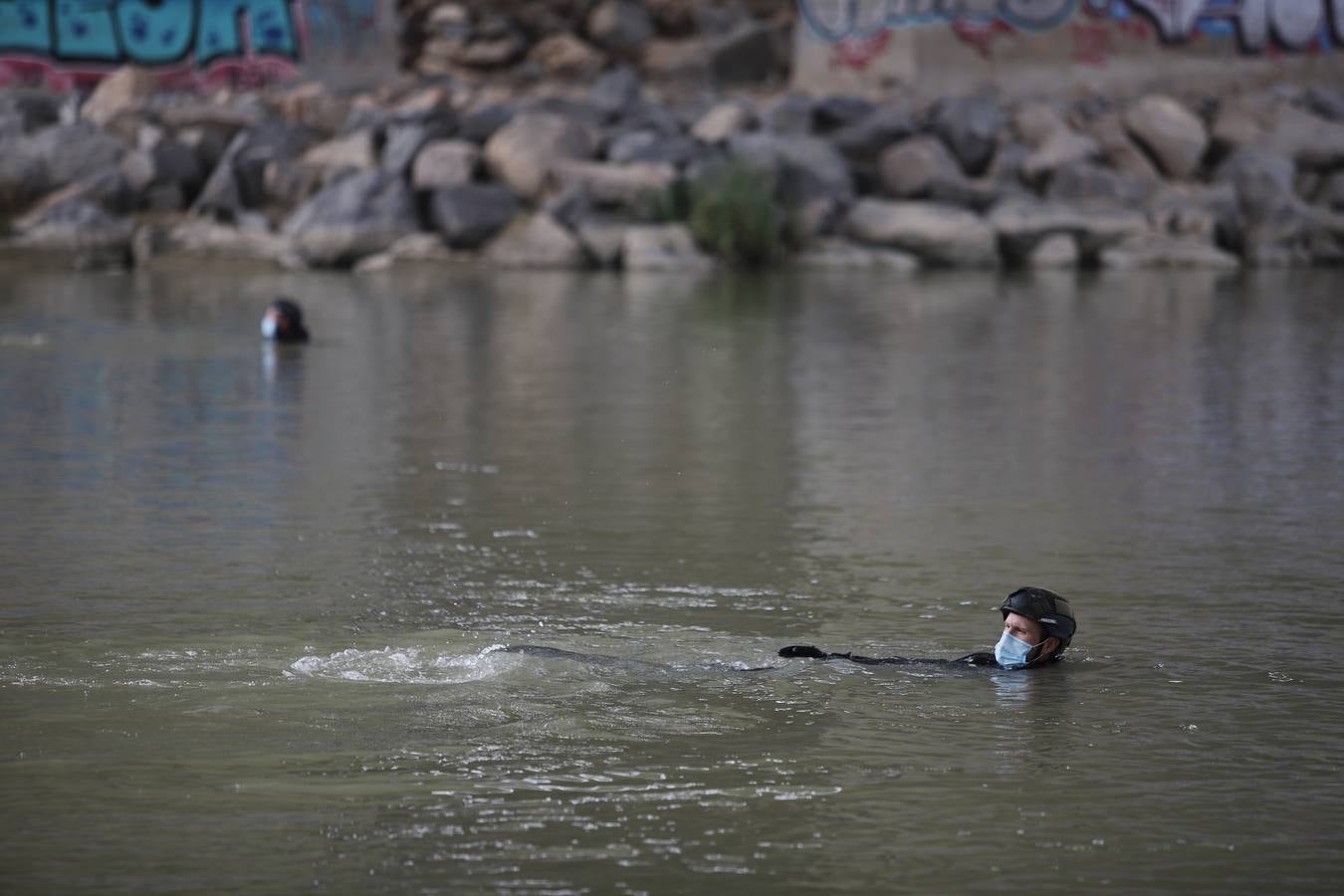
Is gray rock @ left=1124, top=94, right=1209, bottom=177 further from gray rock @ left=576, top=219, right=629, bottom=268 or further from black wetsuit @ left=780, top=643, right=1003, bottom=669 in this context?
black wetsuit @ left=780, top=643, right=1003, bottom=669

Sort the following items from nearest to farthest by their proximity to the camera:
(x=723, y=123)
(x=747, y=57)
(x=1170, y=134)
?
1. (x=723, y=123)
2. (x=1170, y=134)
3. (x=747, y=57)

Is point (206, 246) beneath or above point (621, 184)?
beneath

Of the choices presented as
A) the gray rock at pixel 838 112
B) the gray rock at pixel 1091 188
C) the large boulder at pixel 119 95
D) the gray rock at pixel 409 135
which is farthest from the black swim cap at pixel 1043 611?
the large boulder at pixel 119 95

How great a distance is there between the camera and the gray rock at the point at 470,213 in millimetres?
31875

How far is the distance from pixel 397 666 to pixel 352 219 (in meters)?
24.8

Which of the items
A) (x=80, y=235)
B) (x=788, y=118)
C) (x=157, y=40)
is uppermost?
(x=157, y=40)

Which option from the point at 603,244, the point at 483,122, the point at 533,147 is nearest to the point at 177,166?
the point at 483,122

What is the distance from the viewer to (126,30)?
39812mm

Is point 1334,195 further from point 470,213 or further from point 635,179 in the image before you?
point 470,213

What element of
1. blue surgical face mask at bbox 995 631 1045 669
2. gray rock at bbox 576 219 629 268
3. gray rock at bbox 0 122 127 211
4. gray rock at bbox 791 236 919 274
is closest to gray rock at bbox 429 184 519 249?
gray rock at bbox 576 219 629 268

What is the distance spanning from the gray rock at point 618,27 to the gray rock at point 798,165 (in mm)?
14075

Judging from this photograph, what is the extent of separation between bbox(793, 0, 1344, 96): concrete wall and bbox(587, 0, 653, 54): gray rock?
7.77 meters

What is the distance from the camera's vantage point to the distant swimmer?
24.5 feet

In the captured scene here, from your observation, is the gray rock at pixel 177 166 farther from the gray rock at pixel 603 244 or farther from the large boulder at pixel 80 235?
the gray rock at pixel 603 244
